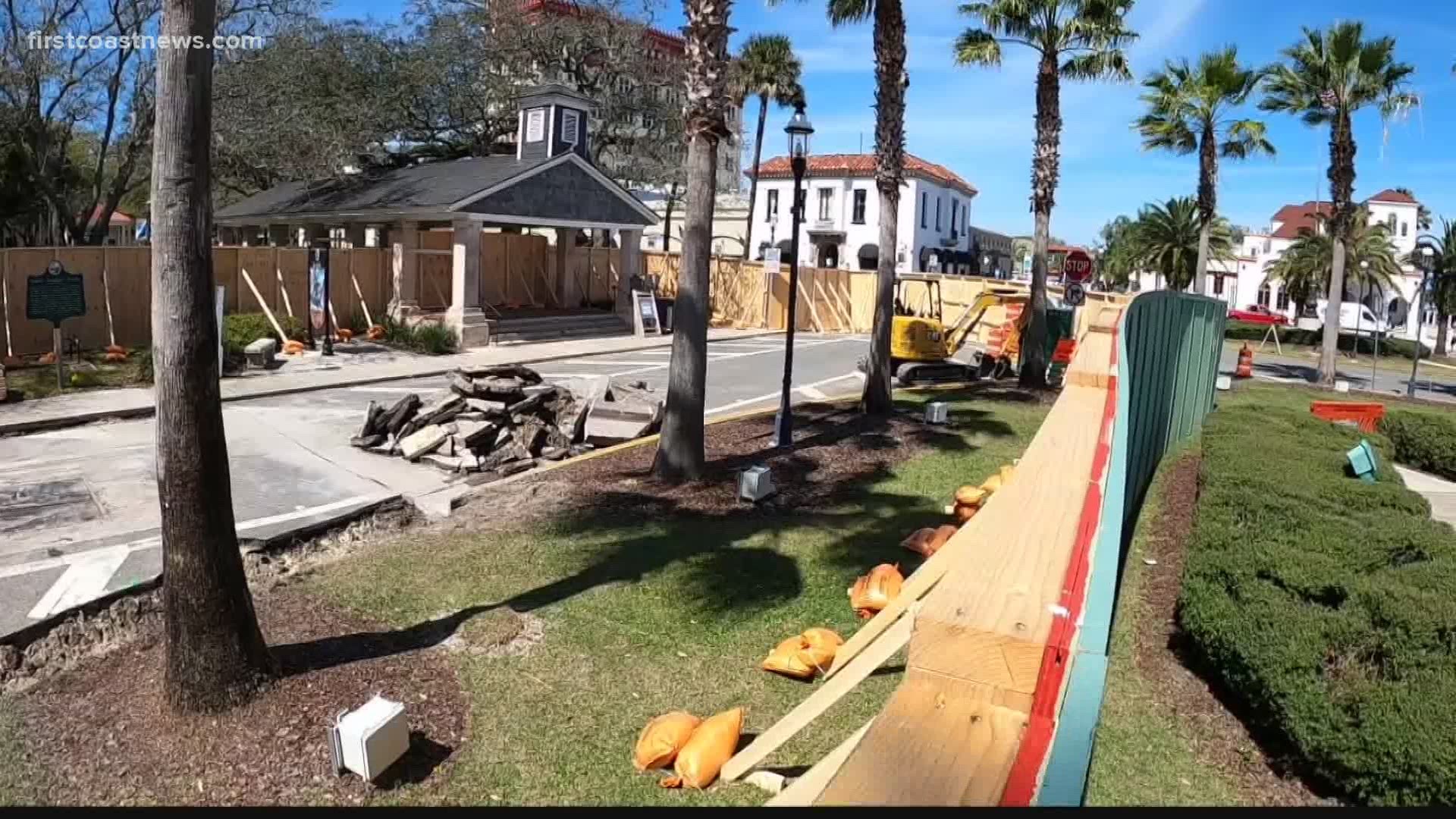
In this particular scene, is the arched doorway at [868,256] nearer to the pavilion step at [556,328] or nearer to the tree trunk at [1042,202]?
the pavilion step at [556,328]

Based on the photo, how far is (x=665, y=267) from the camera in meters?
36.8

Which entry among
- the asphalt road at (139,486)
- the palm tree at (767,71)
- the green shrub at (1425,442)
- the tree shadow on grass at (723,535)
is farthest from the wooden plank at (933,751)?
the palm tree at (767,71)

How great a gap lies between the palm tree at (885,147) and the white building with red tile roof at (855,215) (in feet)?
127

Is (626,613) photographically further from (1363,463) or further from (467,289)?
(467,289)

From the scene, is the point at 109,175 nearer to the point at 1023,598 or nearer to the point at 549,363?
the point at 549,363

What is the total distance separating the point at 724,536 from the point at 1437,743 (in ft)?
18.6

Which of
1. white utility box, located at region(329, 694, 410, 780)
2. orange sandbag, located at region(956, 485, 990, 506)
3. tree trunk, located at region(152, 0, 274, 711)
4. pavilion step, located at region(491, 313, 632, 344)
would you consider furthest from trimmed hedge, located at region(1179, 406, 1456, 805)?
pavilion step, located at region(491, 313, 632, 344)

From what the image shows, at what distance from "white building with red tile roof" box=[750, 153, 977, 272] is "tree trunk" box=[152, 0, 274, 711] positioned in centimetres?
5024

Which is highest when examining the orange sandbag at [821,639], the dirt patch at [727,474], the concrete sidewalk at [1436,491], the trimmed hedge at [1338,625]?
the trimmed hedge at [1338,625]

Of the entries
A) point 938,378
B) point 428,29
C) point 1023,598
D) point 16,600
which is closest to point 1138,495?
point 1023,598

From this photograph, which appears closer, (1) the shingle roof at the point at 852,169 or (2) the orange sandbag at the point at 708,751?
(2) the orange sandbag at the point at 708,751

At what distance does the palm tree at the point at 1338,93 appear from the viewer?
24.9 meters

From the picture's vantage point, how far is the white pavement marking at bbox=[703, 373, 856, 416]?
1656 cm

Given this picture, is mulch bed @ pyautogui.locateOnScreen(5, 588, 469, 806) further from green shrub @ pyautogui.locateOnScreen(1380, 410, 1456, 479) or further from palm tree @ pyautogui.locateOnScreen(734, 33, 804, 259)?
palm tree @ pyautogui.locateOnScreen(734, 33, 804, 259)
